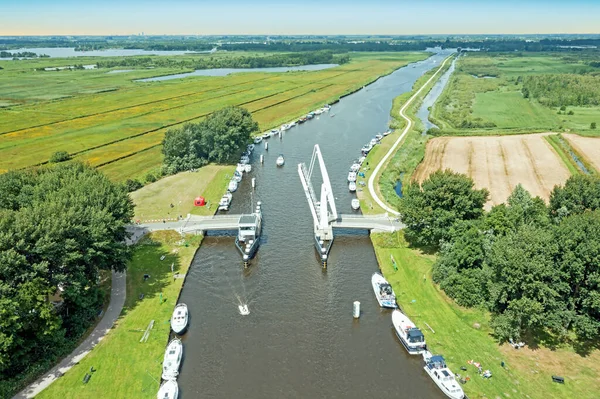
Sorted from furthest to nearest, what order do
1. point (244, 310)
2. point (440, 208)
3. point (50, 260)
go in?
point (440, 208) → point (244, 310) → point (50, 260)

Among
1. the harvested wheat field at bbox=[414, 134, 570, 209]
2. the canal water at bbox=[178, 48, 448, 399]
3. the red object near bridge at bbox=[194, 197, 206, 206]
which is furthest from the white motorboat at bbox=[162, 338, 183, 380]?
the harvested wheat field at bbox=[414, 134, 570, 209]

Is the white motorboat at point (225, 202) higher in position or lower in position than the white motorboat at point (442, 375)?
higher

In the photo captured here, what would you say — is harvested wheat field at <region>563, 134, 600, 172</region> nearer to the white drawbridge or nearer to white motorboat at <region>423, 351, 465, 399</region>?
the white drawbridge

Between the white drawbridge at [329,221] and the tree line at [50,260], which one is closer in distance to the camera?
the tree line at [50,260]

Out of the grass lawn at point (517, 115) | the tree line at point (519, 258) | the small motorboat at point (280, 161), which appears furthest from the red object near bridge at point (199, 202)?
the grass lawn at point (517, 115)

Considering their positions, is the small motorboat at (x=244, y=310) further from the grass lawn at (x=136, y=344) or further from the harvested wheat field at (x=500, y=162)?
the harvested wheat field at (x=500, y=162)

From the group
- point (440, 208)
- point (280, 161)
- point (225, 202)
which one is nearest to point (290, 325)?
point (440, 208)

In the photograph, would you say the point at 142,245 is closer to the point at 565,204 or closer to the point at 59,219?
the point at 59,219

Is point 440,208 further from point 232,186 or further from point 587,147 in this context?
point 587,147
